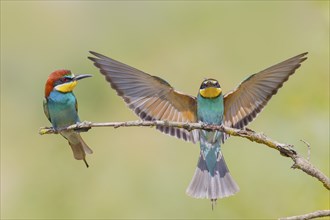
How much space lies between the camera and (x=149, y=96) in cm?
354

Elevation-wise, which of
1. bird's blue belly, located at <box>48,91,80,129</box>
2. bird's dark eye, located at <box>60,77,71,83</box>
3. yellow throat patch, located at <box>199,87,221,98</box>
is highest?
bird's dark eye, located at <box>60,77,71,83</box>

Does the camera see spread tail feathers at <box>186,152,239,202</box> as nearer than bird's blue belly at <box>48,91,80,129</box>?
No

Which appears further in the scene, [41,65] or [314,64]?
[41,65]

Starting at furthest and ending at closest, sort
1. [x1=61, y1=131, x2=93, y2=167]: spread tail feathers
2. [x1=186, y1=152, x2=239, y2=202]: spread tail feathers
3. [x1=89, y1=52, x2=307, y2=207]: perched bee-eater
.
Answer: [x1=186, y1=152, x2=239, y2=202]: spread tail feathers < [x1=89, y1=52, x2=307, y2=207]: perched bee-eater < [x1=61, y1=131, x2=93, y2=167]: spread tail feathers

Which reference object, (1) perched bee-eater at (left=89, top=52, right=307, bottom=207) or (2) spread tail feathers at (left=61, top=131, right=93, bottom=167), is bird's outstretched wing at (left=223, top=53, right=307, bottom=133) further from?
(2) spread tail feathers at (left=61, top=131, right=93, bottom=167)

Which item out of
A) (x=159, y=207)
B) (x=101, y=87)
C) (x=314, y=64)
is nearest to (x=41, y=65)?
(x=101, y=87)

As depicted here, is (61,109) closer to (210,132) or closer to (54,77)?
(54,77)

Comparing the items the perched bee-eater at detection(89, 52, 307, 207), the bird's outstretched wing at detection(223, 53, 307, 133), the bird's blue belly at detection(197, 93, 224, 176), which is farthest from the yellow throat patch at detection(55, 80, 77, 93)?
the bird's outstretched wing at detection(223, 53, 307, 133)

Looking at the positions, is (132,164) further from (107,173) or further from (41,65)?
(41,65)

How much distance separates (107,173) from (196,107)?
3182mm

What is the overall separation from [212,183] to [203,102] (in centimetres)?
38

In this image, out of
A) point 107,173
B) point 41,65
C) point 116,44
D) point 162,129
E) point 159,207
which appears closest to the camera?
point 162,129

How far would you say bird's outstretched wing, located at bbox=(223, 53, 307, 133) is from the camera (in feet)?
11.4

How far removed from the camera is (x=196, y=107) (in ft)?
11.8
